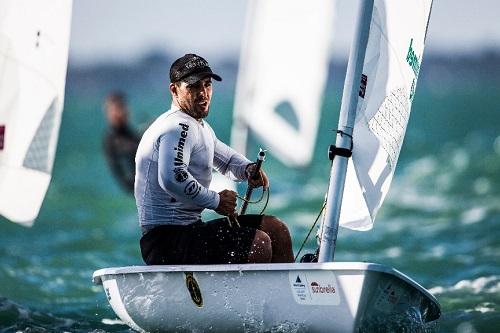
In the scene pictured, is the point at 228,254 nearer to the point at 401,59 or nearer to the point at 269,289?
the point at 269,289

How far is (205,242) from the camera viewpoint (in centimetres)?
473

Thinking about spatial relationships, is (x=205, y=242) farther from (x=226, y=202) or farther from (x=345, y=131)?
(x=345, y=131)

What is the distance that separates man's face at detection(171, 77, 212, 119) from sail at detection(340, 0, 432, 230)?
0.55m

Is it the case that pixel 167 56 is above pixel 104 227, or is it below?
above

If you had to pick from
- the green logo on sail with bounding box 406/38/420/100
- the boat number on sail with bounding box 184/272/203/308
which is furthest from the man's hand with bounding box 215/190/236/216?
the green logo on sail with bounding box 406/38/420/100

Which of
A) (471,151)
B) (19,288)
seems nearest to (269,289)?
(19,288)

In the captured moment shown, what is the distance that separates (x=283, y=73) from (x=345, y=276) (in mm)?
6314

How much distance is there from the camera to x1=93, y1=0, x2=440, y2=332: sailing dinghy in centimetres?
445

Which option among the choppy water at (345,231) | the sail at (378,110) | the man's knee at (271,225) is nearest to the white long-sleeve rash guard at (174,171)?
the man's knee at (271,225)

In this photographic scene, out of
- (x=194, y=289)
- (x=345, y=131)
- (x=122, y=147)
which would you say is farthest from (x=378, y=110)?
(x=122, y=147)

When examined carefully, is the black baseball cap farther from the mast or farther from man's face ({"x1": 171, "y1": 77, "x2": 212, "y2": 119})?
the mast

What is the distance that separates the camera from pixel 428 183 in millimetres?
14930

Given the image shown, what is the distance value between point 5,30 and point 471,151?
12.4 meters

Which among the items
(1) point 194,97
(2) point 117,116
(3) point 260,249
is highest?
(2) point 117,116
